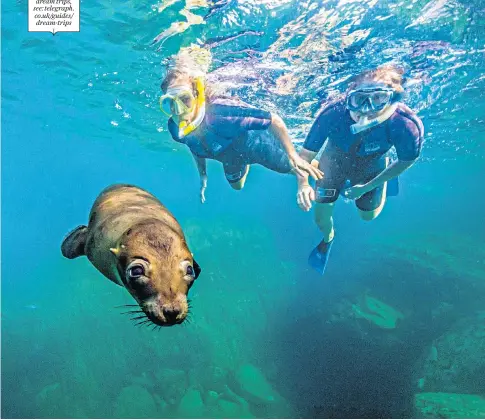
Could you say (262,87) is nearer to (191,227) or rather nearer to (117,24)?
(117,24)

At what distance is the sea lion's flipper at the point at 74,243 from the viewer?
2941 mm

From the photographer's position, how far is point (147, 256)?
202 cm

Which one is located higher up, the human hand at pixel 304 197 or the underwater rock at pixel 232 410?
the human hand at pixel 304 197

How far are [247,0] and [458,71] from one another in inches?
342

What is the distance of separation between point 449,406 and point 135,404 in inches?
388

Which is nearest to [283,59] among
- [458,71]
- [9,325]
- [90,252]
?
[458,71]

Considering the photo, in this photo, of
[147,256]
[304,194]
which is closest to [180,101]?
[304,194]

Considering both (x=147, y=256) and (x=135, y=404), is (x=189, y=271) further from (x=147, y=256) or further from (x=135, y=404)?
(x=135, y=404)

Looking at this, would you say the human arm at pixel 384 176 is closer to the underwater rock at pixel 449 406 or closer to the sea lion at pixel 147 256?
the sea lion at pixel 147 256

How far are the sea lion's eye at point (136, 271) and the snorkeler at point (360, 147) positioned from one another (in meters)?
3.58

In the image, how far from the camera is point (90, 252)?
2.70 m

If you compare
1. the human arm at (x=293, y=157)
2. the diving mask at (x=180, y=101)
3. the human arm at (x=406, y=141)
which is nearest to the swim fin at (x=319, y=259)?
the human arm at (x=406, y=141)

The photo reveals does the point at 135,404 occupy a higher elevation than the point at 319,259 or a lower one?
lower

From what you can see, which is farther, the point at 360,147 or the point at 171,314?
the point at 360,147
